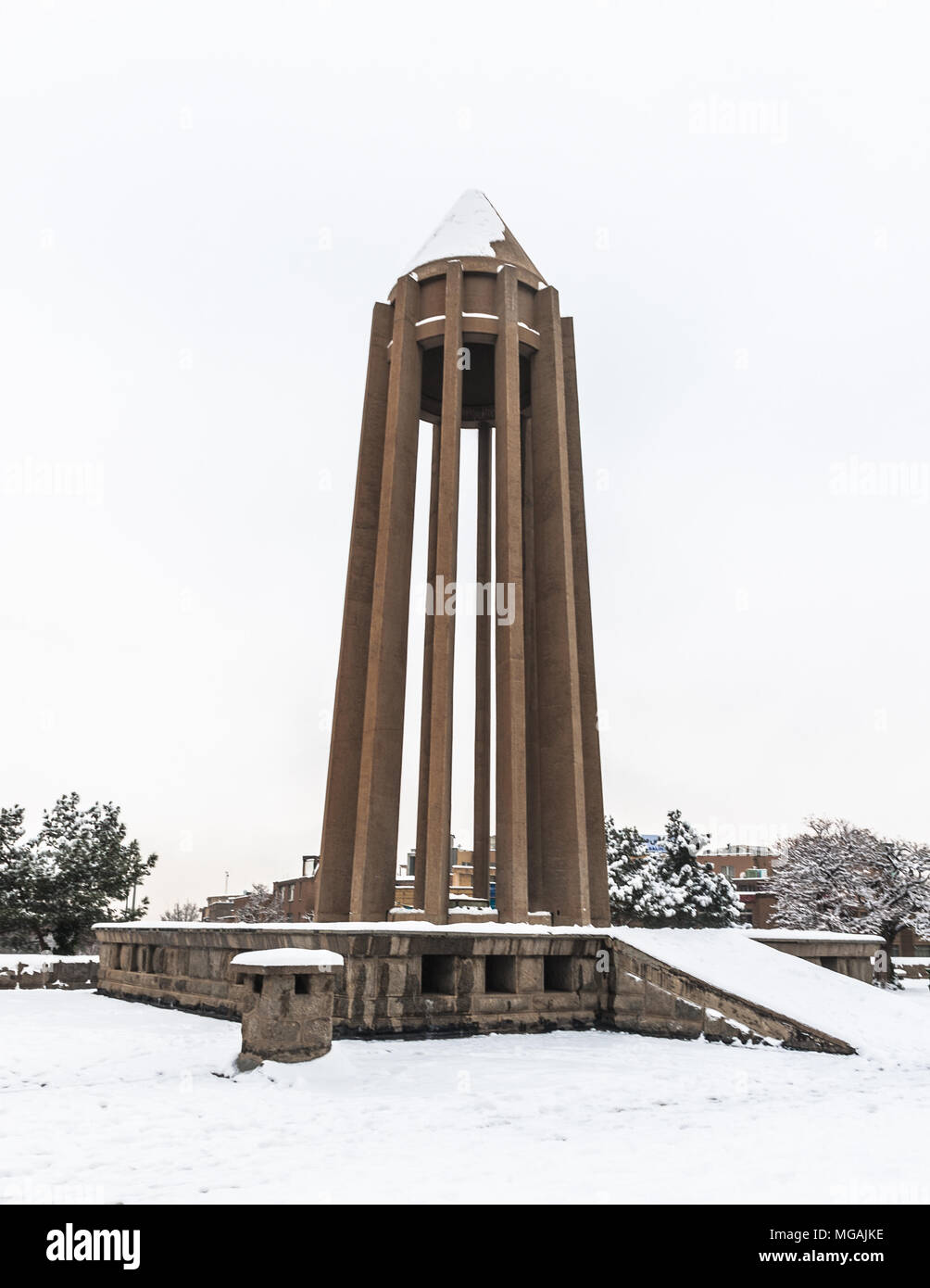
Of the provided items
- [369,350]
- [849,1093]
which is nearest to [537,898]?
[849,1093]

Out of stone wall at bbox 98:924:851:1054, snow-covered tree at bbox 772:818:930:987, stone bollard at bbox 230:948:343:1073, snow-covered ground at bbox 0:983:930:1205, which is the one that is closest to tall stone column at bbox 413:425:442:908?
stone wall at bbox 98:924:851:1054

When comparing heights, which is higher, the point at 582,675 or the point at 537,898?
the point at 582,675

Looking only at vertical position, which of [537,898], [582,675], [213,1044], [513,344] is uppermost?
[513,344]

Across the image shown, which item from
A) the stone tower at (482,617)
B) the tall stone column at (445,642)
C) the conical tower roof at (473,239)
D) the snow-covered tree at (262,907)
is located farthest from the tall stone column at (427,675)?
the snow-covered tree at (262,907)

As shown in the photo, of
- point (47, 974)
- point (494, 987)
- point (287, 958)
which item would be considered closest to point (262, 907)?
point (47, 974)

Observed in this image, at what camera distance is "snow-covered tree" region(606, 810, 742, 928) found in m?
33.7

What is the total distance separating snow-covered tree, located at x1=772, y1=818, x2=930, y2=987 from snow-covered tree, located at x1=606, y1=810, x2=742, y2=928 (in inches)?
164

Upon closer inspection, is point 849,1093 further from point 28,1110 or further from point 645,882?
point 645,882

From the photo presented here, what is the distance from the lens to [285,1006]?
8.37 meters

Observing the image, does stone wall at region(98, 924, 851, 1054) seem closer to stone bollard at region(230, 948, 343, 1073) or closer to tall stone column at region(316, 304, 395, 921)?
stone bollard at region(230, 948, 343, 1073)

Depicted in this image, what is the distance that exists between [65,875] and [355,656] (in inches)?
654

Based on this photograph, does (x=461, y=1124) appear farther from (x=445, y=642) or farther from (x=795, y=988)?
(x=445, y=642)
